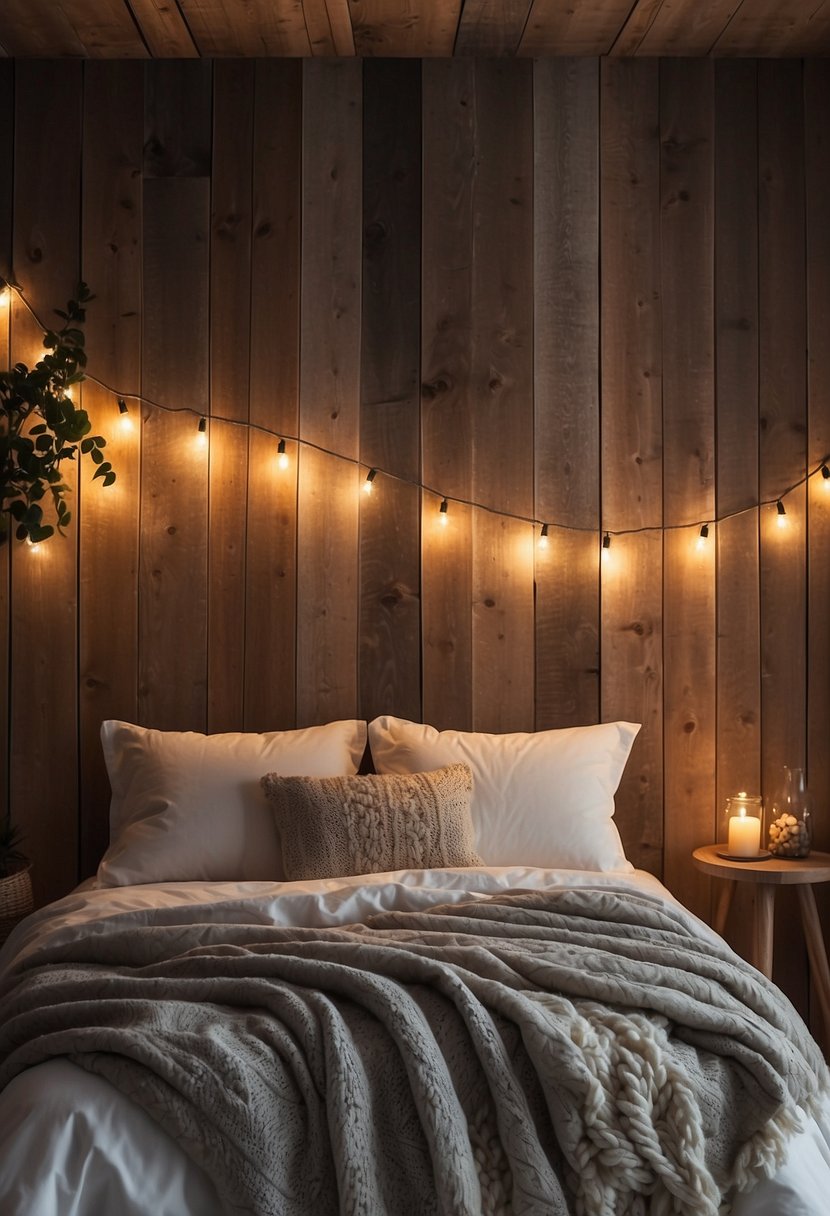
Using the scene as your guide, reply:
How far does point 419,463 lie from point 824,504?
1201 millimetres

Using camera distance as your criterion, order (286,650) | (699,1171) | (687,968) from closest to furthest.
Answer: (699,1171) → (687,968) → (286,650)

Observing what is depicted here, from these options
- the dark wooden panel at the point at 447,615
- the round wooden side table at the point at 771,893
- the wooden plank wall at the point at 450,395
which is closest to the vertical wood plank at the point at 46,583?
the wooden plank wall at the point at 450,395

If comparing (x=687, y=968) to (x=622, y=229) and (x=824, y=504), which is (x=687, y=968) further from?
(x=622, y=229)

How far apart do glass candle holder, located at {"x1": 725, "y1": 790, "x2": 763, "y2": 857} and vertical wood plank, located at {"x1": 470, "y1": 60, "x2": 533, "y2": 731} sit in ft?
A: 2.02

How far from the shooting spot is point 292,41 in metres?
2.93

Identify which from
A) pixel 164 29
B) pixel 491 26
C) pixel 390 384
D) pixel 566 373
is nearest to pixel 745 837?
pixel 566 373

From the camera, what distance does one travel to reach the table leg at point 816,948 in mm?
2758

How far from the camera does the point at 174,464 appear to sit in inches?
119

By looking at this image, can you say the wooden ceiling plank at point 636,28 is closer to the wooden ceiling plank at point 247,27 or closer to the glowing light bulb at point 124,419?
the wooden ceiling plank at point 247,27

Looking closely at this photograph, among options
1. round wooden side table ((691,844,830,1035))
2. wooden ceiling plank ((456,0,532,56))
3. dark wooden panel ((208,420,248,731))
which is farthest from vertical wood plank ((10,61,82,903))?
round wooden side table ((691,844,830,1035))

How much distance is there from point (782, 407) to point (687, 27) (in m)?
1.09

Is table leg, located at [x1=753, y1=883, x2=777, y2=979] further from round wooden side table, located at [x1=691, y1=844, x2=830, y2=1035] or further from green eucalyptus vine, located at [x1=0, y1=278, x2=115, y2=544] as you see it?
green eucalyptus vine, located at [x1=0, y1=278, x2=115, y2=544]

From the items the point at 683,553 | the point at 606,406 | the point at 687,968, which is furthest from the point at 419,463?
the point at 687,968

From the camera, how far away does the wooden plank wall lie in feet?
9.87
